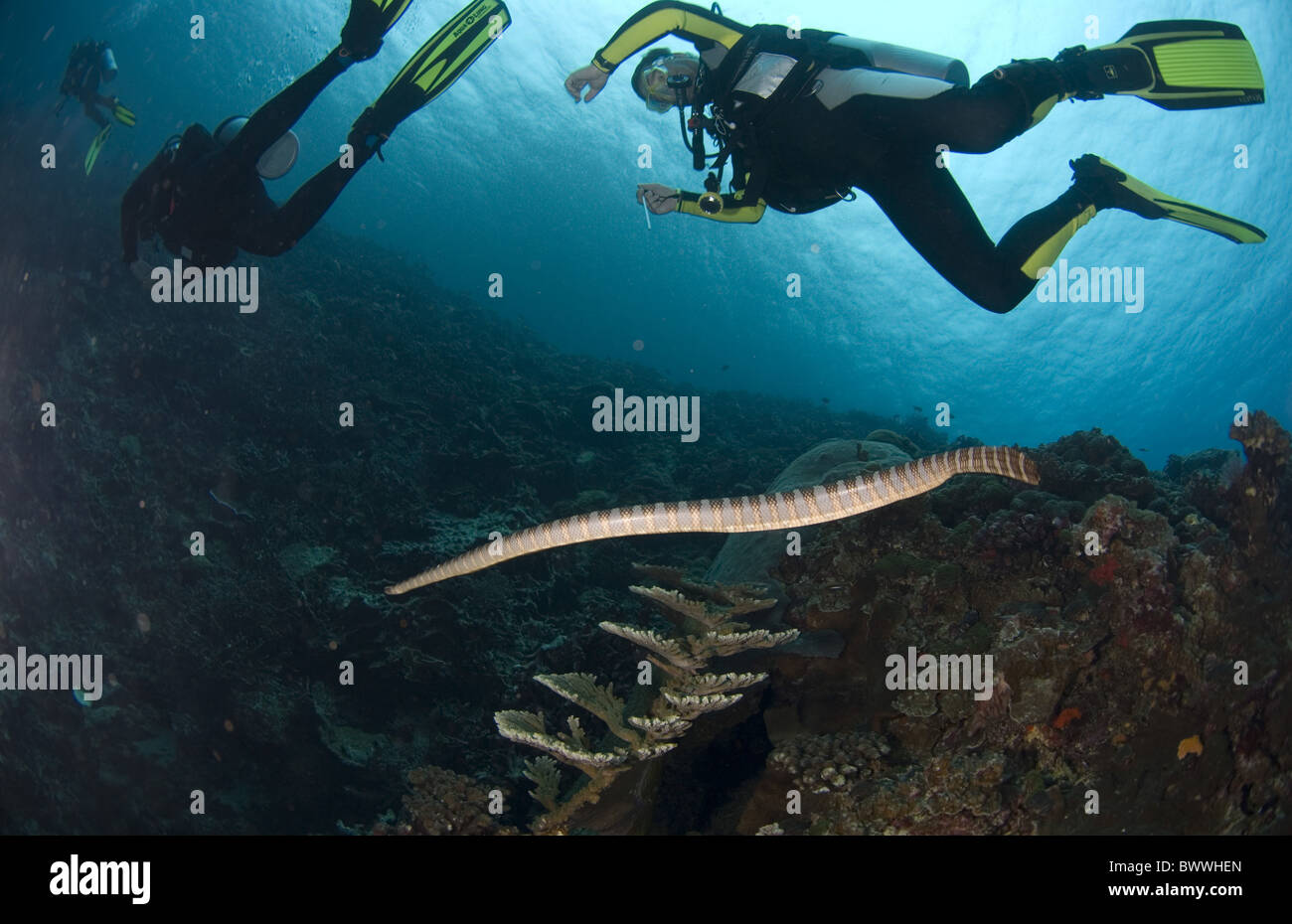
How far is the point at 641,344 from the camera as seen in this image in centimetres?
7856

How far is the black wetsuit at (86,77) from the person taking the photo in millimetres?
13484

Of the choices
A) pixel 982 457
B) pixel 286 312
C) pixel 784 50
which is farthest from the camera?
pixel 286 312

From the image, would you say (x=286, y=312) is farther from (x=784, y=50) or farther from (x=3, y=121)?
(x=784, y=50)

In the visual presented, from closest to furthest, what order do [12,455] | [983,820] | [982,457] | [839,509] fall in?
[983,820] → [982,457] → [839,509] → [12,455]

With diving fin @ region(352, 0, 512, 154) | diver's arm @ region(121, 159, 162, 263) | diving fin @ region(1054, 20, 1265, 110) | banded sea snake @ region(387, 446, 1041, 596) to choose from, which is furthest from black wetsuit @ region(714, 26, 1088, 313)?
diver's arm @ region(121, 159, 162, 263)

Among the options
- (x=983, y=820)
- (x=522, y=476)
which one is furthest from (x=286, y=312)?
(x=983, y=820)

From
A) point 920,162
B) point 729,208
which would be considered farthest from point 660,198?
point 920,162

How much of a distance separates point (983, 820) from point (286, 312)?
617 inches

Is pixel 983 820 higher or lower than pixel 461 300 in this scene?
lower

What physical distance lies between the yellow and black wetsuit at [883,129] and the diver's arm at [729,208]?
35mm

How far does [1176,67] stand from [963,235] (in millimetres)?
2411

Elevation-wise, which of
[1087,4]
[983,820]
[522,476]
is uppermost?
[1087,4]

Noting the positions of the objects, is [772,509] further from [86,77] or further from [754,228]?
[754,228]

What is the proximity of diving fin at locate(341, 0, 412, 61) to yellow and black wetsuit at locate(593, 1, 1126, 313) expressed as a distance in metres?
3.16
